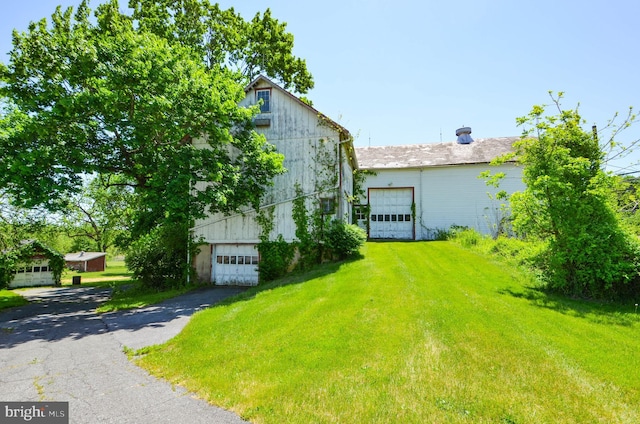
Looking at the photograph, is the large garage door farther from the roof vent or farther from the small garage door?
the small garage door

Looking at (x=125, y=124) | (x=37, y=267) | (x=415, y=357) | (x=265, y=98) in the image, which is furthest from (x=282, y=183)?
(x=37, y=267)

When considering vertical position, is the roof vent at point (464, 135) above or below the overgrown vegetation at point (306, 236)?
above

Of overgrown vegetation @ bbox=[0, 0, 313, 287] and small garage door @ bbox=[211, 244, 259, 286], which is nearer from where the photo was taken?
overgrown vegetation @ bbox=[0, 0, 313, 287]

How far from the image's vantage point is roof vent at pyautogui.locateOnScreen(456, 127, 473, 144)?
23875 millimetres

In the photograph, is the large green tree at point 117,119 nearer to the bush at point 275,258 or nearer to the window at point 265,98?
the window at point 265,98

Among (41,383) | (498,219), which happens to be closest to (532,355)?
(41,383)

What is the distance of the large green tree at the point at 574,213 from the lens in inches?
340

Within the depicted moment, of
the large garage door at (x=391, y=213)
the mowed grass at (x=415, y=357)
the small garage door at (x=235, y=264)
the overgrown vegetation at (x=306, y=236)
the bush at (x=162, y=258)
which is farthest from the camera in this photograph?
the large garage door at (x=391, y=213)

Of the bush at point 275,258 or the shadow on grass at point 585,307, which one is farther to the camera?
the bush at point 275,258

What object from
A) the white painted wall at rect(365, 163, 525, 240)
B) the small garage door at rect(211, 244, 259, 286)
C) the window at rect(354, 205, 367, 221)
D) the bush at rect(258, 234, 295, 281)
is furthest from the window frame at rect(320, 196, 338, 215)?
the white painted wall at rect(365, 163, 525, 240)

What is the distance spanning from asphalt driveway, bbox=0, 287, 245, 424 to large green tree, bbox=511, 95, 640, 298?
9805 mm

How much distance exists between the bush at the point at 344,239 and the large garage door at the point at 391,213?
7.19 metres

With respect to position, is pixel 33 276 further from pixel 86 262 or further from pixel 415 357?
pixel 415 357

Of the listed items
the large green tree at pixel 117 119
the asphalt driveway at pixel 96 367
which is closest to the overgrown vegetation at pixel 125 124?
the large green tree at pixel 117 119
